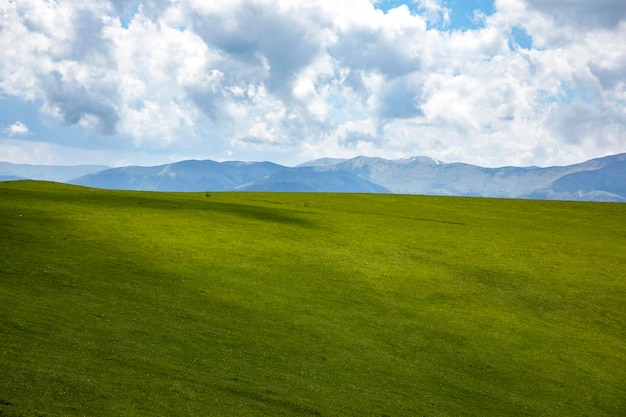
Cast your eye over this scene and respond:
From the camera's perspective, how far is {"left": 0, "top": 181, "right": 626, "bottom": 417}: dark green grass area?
18.0 m

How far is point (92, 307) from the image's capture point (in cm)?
2342

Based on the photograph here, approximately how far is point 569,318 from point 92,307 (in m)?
31.1

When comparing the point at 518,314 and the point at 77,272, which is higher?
the point at 77,272

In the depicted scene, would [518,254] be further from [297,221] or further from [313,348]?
[313,348]

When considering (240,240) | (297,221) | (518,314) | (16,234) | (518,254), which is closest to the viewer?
(16,234)

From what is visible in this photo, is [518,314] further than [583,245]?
No

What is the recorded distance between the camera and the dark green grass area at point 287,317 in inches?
710

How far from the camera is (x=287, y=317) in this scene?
2816cm

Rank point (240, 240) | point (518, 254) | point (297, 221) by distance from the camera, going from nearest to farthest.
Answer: point (240, 240), point (518, 254), point (297, 221)

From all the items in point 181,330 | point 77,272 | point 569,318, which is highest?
point 77,272

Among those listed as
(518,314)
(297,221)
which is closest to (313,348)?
(518,314)

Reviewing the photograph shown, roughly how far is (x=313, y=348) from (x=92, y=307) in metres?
10.5

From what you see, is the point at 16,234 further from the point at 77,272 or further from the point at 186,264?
the point at 186,264

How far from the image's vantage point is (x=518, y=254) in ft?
162
